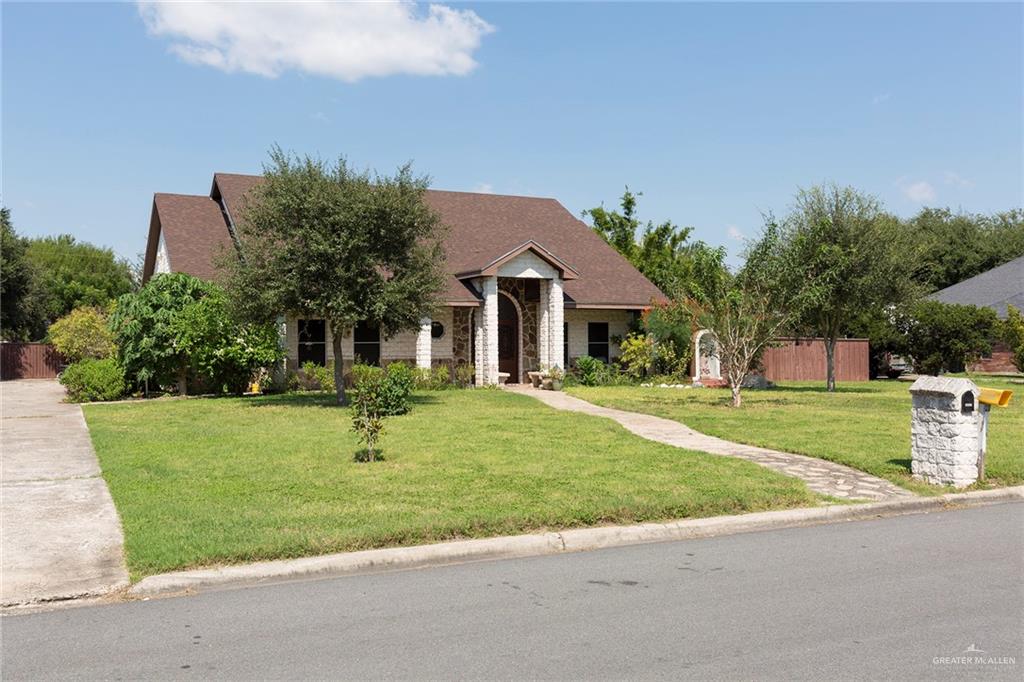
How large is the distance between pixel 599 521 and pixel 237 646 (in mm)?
3833

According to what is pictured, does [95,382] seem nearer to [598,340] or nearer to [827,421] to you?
[598,340]

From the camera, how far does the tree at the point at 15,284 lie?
3862cm

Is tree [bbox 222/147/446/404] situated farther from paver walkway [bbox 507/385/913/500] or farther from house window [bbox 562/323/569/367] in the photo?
house window [bbox 562/323/569/367]

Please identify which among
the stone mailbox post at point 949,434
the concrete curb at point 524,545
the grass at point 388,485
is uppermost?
the stone mailbox post at point 949,434

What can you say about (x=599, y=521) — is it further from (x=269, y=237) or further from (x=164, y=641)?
(x=269, y=237)

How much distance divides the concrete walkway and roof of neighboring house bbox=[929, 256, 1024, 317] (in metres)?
45.4

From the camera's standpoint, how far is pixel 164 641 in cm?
520

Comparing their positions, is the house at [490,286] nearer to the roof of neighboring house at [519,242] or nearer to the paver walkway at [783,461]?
the roof of neighboring house at [519,242]

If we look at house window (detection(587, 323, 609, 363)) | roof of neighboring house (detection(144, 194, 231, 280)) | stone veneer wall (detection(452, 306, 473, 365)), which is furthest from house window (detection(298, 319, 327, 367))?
house window (detection(587, 323, 609, 363))

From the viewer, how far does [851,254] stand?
2333 cm

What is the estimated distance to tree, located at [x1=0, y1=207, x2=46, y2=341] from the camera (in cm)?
3862

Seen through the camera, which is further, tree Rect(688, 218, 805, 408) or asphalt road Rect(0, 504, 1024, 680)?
tree Rect(688, 218, 805, 408)

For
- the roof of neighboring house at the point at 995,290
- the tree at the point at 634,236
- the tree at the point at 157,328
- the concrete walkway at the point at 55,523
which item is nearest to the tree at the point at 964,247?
the roof of neighboring house at the point at 995,290

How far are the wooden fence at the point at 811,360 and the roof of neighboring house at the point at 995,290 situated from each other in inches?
645
